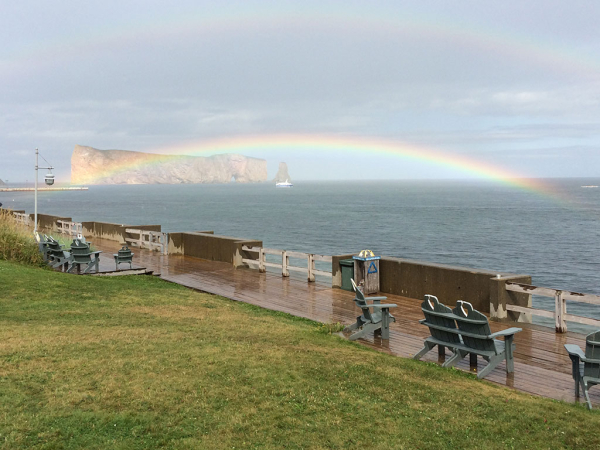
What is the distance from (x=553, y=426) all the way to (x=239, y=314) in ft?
21.2

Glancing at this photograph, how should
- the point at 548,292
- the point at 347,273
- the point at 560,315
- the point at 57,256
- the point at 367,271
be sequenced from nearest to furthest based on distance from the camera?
the point at 560,315, the point at 548,292, the point at 367,271, the point at 347,273, the point at 57,256

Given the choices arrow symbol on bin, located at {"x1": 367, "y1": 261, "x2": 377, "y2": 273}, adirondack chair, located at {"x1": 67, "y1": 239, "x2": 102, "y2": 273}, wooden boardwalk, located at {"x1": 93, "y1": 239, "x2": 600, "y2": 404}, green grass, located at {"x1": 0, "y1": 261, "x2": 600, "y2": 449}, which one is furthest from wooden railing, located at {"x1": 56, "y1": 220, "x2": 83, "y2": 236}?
green grass, located at {"x1": 0, "y1": 261, "x2": 600, "y2": 449}

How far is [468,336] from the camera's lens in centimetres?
715

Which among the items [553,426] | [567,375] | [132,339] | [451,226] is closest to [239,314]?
[132,339]

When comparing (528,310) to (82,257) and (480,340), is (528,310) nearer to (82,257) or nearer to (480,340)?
(480,340)

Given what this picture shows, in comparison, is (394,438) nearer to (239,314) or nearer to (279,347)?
(279,347)

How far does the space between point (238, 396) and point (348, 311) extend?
594cm

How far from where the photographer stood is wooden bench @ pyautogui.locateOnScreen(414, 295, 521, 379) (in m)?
7.01

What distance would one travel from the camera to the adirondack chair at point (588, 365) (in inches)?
234

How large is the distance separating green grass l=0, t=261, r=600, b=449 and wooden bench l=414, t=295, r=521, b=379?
439 mm

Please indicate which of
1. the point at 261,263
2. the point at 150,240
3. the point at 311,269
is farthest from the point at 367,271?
the point at 150,240

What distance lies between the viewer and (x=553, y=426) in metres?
5.19

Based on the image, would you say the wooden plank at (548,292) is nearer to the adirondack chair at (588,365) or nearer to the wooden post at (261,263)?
the adirondack chair at (588,365)

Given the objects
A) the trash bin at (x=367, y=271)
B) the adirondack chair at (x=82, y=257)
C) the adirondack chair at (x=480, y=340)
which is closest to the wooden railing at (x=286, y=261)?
the trash bin at (x=367, y=271)
